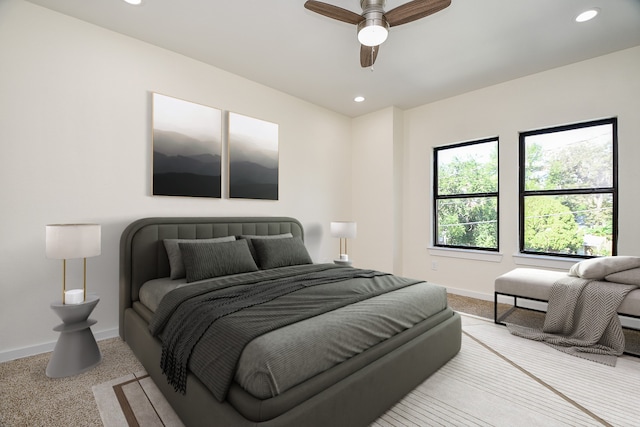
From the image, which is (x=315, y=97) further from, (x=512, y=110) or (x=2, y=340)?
(x=2, y=340)

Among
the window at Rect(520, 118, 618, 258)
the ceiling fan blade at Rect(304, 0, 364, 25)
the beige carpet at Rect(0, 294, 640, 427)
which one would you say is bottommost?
the beige carpet at Rect(0, 294, 640, 427)

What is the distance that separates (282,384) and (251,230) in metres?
2.48

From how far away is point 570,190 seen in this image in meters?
3.45

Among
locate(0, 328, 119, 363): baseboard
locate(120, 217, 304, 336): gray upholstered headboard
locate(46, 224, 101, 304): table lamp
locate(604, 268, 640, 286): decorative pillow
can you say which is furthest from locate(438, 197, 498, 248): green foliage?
locate(0, 328, 119, 363): baseboard

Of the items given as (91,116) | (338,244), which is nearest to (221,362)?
(91,116)

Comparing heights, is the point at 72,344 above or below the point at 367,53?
below

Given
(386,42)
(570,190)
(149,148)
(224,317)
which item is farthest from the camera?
(570,190)

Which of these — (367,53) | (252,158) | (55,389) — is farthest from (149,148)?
(367,53)

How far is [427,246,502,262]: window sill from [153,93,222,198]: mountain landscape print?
3.26m

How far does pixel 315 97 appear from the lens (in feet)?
14.1

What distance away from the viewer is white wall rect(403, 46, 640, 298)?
3031mm

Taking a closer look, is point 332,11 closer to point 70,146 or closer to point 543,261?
point 70,146

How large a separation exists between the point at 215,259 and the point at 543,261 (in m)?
3.76

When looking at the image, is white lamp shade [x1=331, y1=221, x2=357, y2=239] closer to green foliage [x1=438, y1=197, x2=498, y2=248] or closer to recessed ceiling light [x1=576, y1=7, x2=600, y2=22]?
green foliage [x1=438, y1=197, x2=498, y2=248]
